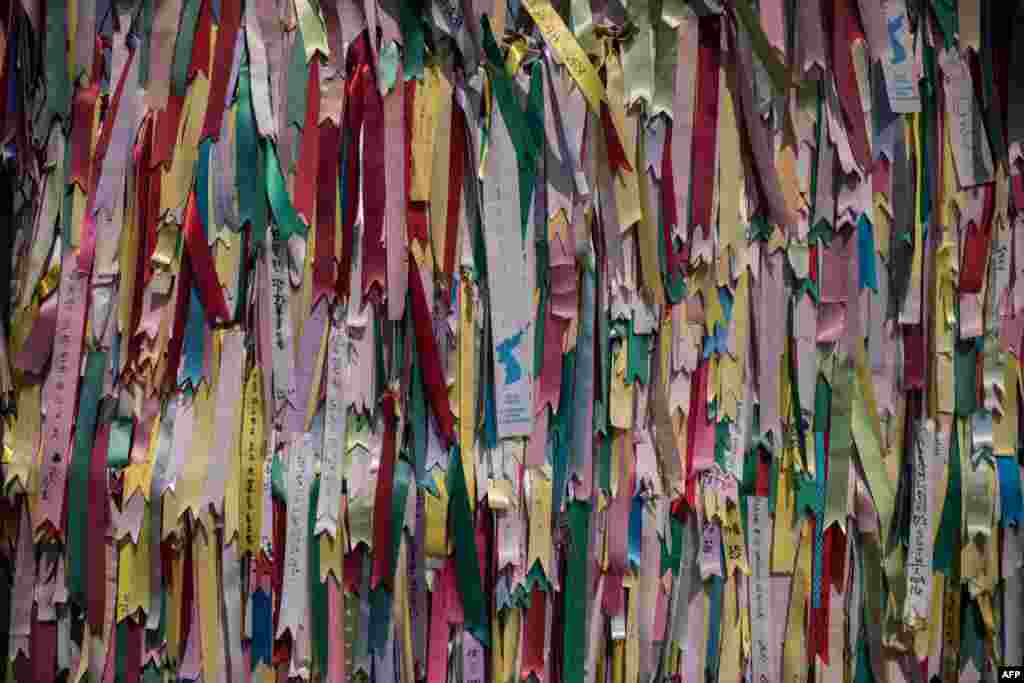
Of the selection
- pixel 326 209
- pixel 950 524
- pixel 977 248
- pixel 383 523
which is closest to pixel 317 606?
pixel 383 523

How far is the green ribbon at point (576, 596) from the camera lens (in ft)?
3.59

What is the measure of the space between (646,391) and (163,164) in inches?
17.7

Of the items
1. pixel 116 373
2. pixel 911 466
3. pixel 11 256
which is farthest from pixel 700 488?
pixel 11 256

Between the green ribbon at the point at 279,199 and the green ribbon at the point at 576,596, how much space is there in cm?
33

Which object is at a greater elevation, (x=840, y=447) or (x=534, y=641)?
(x=840, y=447)

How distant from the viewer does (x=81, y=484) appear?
105 cm

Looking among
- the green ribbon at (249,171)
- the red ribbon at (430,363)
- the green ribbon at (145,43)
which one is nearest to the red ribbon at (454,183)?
the red ribbon at (430,363)

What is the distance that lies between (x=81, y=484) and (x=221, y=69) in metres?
0.36

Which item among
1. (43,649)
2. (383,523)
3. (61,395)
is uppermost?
(61,395)

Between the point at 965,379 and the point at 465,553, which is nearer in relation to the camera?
the point at 465,553

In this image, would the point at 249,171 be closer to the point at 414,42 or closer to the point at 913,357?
the point at 414,42

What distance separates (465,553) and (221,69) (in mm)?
447

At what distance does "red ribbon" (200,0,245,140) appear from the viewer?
1069 mm

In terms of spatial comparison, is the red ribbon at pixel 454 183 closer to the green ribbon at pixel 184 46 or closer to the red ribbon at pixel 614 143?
the red ribbon at pixel 614 143
